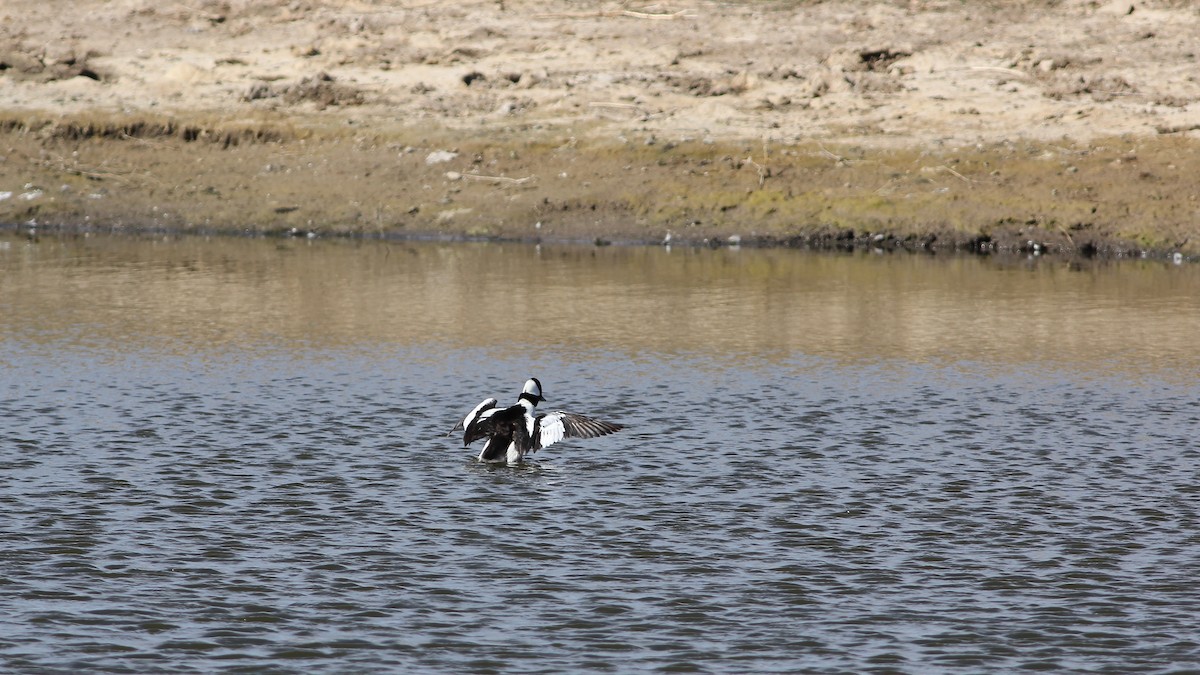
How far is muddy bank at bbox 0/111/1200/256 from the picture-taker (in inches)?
1193

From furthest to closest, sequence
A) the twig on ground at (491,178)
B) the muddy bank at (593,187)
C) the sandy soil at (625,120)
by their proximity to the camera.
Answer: the twig on ground at (491,178)
the sandy soil at (625,120)
the muddy bank at (593,187)

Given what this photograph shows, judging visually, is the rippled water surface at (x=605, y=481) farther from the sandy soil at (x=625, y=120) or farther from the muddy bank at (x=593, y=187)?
the sandy soil at (x=625, y=120)

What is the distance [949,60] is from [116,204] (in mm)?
16705

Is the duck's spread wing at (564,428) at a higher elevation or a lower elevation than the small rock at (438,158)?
lower

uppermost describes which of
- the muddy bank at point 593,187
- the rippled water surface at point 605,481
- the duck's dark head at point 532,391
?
the muddy bank at point 593,187

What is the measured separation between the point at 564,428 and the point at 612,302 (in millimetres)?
9513

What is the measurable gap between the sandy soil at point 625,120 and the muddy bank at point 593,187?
5cm

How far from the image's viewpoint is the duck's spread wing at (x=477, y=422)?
14047 millimetres

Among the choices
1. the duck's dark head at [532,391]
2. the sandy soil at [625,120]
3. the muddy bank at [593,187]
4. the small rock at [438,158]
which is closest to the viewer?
the duck's dark head at [532,391]

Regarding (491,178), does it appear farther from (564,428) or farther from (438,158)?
(564,428)

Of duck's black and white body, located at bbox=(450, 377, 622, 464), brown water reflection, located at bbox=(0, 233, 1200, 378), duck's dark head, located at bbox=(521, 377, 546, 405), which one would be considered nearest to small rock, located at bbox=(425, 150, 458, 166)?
brown water reflection, located at bbox=(0, 233, 1200, 378)

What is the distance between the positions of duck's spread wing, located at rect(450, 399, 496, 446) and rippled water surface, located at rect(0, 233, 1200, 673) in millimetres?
384

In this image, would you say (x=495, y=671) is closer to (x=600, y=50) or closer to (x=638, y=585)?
(x=638, y=585)

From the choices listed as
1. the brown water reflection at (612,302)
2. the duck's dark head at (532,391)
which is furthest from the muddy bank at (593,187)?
the duck's dark head at (532,391)
